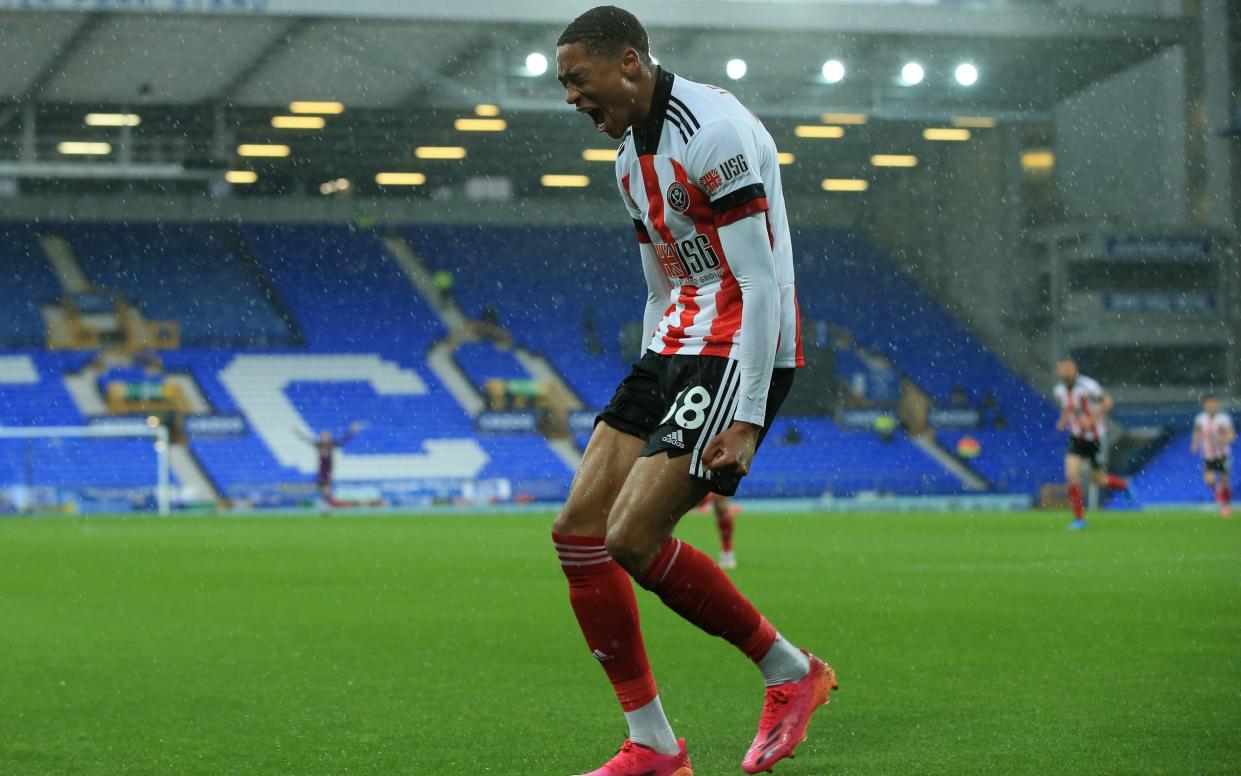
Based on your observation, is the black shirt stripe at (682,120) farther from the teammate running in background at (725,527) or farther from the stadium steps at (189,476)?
the stadium steps at (189,476)

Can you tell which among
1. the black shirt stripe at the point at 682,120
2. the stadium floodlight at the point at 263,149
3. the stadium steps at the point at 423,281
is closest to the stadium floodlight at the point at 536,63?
the stadium floodlight at the point at 263,149

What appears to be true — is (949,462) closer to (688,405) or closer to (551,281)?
(551,281)

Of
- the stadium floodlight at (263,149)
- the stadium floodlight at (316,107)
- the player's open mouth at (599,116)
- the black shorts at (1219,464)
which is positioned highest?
the stadium floodlight at (316,107)

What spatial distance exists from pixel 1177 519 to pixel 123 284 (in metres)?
23.6

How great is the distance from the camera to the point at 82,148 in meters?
35.0

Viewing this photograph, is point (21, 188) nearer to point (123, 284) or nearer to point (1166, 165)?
point (123, 284)

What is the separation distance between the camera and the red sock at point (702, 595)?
169 inches

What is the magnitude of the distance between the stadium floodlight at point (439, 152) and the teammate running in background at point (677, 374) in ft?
107

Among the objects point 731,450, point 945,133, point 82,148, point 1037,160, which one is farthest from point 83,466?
point 731,450

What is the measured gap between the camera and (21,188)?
124ft

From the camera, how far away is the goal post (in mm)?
28938

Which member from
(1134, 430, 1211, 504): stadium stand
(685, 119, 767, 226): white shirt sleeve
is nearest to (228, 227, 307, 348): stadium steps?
(1134, 430, 1211, 504): stadium stand

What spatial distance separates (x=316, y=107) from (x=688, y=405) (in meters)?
29.1

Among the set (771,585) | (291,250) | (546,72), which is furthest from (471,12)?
(771,585)
